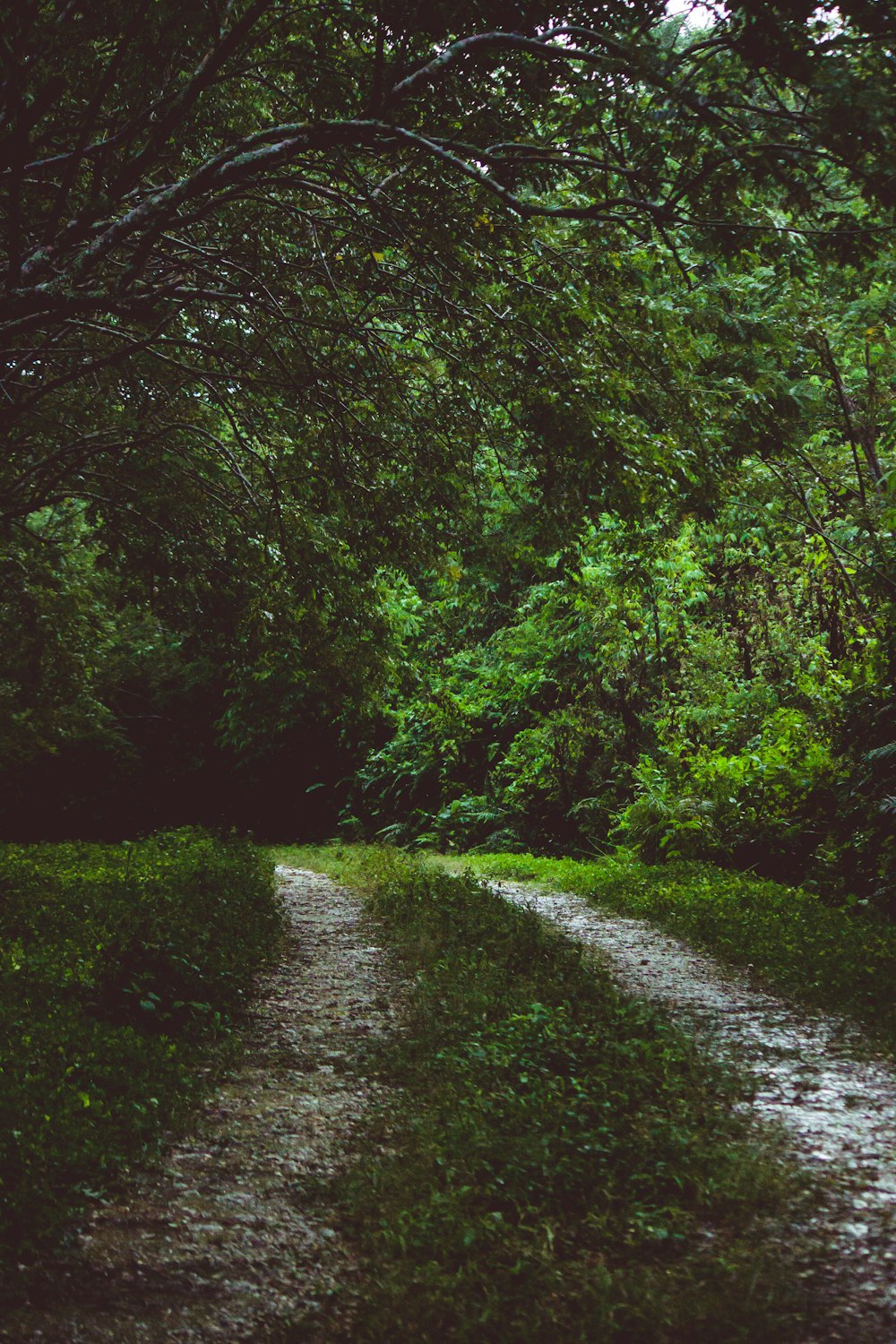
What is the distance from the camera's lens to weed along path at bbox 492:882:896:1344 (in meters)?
3.64

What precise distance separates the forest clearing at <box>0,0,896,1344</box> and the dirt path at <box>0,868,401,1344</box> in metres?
0.03

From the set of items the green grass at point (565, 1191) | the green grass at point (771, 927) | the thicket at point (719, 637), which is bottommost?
the green grass at point (565, 1191)

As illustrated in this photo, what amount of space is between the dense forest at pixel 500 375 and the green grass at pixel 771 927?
0.99 m

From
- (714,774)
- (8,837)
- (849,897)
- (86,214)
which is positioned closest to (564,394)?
(86,214)

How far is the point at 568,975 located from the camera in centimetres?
782

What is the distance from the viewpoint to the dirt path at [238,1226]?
3.68m

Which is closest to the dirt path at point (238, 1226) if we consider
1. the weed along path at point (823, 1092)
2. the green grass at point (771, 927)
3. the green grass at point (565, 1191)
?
the green grass at point (565, 1191)

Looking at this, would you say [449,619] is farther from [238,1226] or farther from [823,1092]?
[238,1226]

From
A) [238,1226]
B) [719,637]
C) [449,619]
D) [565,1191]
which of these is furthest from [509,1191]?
[719,637]

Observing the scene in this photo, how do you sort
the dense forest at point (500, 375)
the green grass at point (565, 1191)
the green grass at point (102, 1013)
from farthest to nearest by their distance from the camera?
the dense forest at point (500, 375)
the green grass at point (102, 1013)
the green grass at point (565, 1191)

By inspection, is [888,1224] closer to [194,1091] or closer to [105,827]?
[194,1091]

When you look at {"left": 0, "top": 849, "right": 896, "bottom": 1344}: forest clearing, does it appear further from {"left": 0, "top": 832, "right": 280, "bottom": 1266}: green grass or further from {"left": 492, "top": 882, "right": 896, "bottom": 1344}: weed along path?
{"left": 0, "top": 832, "right": 280, "bottom": 1266}: green grass

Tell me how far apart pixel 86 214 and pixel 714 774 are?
11.3m

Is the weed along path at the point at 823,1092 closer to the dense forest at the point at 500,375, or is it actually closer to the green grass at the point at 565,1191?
the green grass at the point at 565,1191
